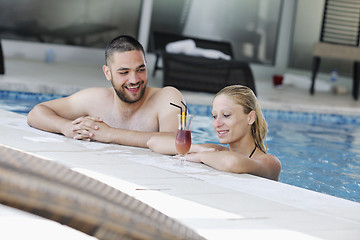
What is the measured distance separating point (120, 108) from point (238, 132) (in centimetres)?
91

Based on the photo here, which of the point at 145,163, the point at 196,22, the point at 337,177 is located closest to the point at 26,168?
the point at 145,163

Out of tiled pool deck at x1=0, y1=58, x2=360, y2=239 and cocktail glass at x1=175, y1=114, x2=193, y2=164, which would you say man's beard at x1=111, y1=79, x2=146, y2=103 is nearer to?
tiled pool deck at x1=0, y1=58, x2=360, y2=239

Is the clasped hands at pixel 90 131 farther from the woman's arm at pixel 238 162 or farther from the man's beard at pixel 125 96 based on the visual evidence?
the woman's arm at pixel 238 162

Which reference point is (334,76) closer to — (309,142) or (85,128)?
(309,142)

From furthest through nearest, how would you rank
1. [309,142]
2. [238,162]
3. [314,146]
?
1. [309,142]
2. [314,146]
3. [238,162]

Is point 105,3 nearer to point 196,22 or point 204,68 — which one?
point 196,22

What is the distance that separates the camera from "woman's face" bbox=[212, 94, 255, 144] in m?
2.77

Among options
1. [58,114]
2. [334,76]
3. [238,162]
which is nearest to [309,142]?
[58,114]

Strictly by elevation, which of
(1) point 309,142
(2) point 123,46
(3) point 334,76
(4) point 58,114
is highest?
(2) point 123,46

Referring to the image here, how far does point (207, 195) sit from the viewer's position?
201 centimetres

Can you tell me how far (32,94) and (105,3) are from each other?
3858 mm

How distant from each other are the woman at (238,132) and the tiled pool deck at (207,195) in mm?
86

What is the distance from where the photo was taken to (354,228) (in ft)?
5.78

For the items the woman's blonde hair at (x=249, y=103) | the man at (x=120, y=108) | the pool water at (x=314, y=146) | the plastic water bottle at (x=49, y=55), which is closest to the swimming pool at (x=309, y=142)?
the pool water at (x=314, y=146)
